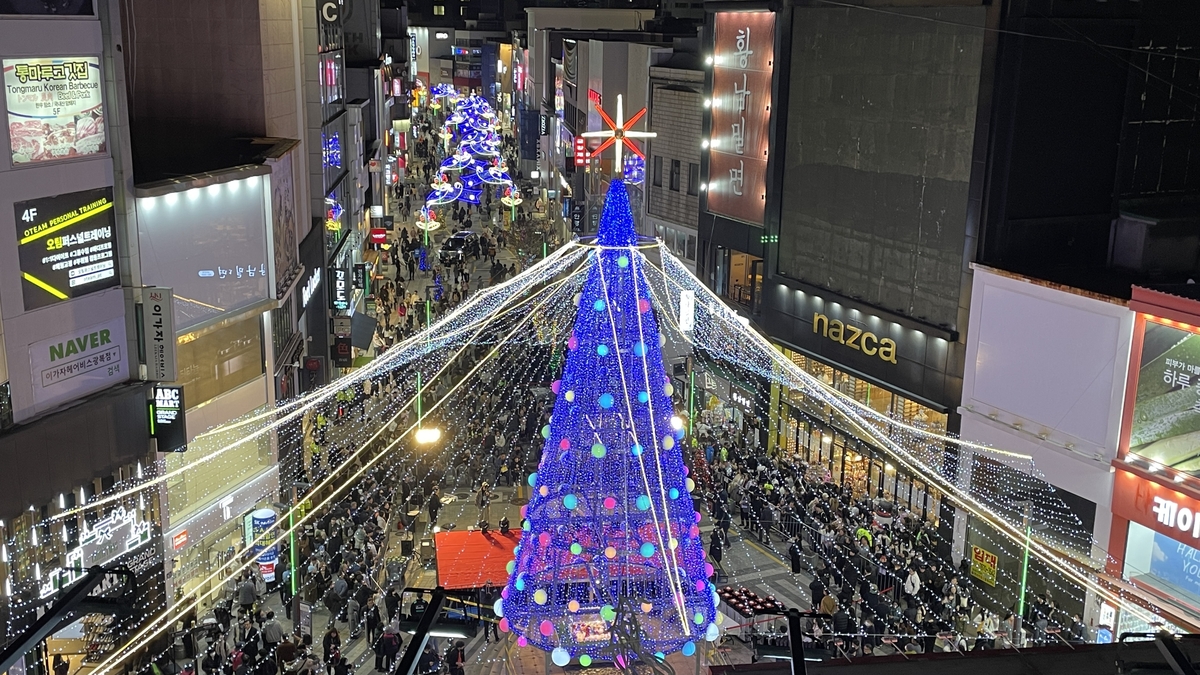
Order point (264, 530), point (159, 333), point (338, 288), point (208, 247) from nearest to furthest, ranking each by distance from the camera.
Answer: point (159, 333) < point (208, 247) < point (264, 530) < point (338, 288)

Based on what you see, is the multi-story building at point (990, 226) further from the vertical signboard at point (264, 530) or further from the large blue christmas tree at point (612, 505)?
the vertical signboard at point (264, 530)

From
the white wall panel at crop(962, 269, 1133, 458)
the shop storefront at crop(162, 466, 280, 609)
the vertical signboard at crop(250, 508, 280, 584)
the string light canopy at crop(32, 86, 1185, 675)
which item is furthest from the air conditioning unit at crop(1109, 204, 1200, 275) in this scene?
the shop storefront at crop(162, 466, 280, 609)

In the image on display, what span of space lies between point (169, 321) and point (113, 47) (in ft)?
13.6

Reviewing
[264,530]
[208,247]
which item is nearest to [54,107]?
[208,247]

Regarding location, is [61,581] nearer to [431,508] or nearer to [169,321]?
[169,321]

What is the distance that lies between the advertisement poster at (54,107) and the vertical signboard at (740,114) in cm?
1729

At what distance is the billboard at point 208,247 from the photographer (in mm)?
17328

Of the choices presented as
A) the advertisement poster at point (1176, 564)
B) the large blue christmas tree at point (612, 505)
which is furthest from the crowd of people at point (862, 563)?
the large blue christmas tree at point (612, 505)

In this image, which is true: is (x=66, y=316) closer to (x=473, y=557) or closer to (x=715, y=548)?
(x=473, y=557)

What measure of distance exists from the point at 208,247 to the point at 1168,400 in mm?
16582

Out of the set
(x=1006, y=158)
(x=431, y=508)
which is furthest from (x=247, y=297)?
(x=1006, y=158)

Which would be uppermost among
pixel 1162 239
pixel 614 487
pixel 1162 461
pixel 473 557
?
pixel 1162 239

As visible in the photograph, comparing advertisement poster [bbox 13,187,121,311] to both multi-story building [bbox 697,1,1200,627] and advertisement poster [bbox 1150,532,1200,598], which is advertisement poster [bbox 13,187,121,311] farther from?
advertisement poster [bbox 1150,532,1200,598]

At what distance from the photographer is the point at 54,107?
15.1 meters
